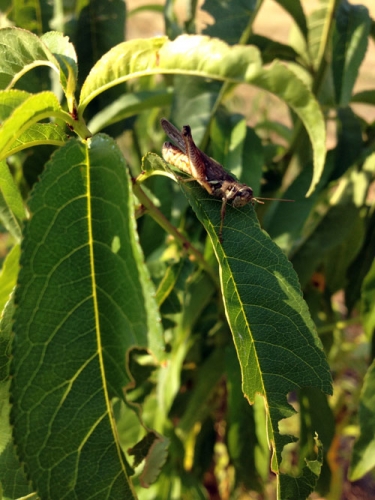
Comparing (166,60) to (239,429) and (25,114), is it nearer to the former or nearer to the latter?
(25,114)

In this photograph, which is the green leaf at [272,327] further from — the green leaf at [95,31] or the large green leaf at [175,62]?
the green leaf at [95,31]

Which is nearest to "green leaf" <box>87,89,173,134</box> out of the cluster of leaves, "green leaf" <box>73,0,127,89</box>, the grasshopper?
the cluster of leaves

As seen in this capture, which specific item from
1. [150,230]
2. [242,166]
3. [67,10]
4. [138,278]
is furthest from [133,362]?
[67,10]

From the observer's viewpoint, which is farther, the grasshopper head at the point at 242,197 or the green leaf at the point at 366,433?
the green leaf at the point at 366,433

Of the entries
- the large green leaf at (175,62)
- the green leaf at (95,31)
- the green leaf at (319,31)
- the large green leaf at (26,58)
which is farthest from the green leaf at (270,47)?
the large green leaf at (26,58)

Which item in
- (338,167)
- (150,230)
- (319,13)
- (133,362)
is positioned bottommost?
(133,362)

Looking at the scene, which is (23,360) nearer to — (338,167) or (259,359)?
(259,359)

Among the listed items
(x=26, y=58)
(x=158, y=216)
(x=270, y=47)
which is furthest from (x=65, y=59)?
(x=270, y=47)
